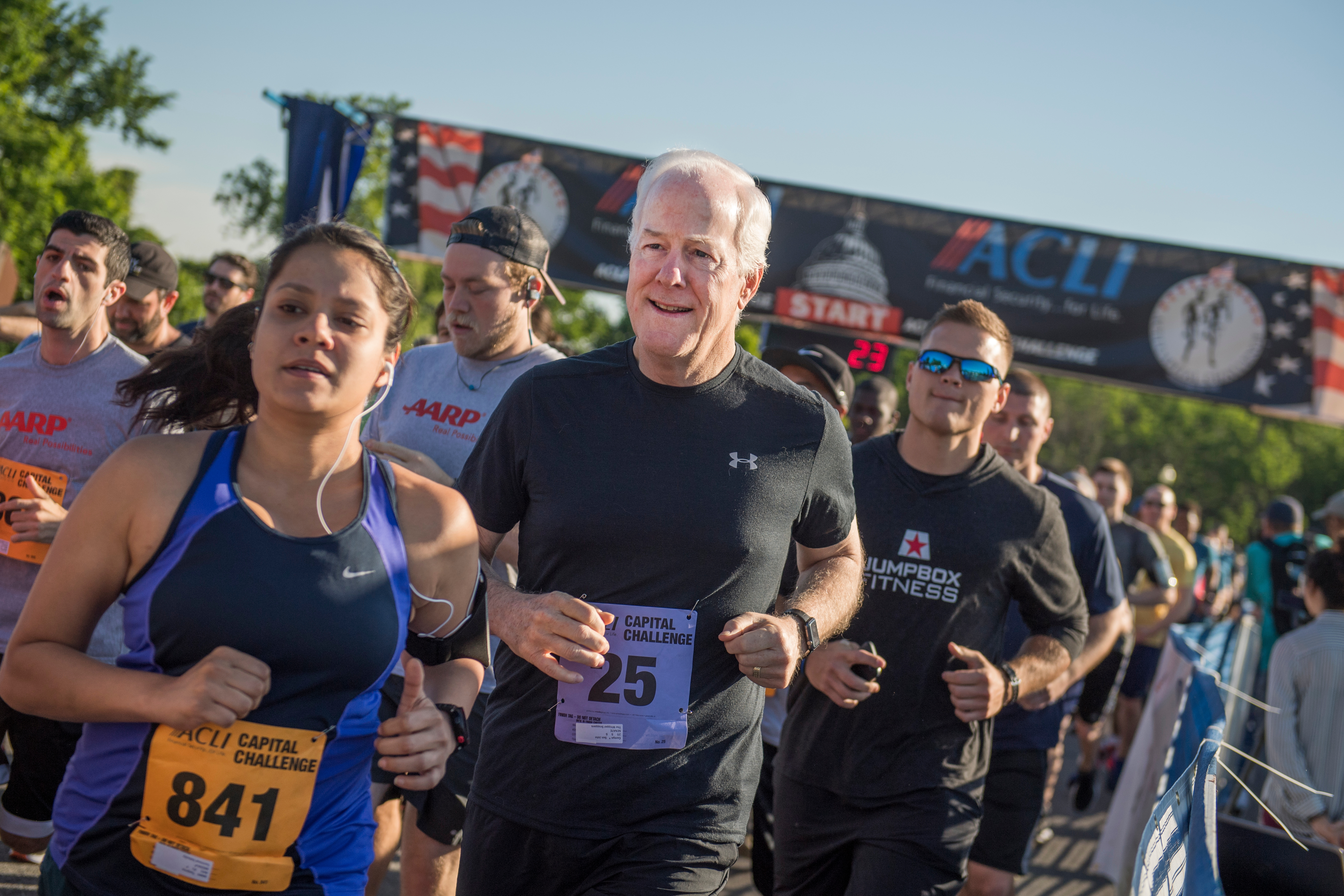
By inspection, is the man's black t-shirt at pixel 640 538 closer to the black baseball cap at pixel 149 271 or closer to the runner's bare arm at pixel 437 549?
the runner's bare arm at pixel 437 549

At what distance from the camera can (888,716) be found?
356 centimetres

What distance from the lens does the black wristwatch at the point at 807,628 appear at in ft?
8.65

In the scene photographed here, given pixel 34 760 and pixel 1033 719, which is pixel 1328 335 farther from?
pixel 34 760

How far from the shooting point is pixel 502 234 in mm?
3994

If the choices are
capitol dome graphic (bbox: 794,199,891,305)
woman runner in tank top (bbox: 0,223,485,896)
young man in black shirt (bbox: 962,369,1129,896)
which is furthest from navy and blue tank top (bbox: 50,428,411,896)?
capitol dome graphic (bbox: 794,199,891,305)

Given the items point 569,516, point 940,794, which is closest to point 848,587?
Result: point 569,516

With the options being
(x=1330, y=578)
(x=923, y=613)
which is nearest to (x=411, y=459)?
(x=923, y=613)

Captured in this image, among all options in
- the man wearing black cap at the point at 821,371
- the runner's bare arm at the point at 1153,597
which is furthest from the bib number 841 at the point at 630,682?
the runner's bare arm at the point at 1153,597

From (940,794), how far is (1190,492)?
65.5m

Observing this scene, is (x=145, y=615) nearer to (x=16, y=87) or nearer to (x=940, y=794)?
(x=940, y=794)

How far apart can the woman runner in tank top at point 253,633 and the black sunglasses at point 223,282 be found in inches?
215

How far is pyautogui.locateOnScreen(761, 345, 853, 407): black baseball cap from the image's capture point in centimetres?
465

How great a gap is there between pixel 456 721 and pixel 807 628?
90cm

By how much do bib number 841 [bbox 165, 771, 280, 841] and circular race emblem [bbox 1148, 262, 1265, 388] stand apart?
1126 centimetres
